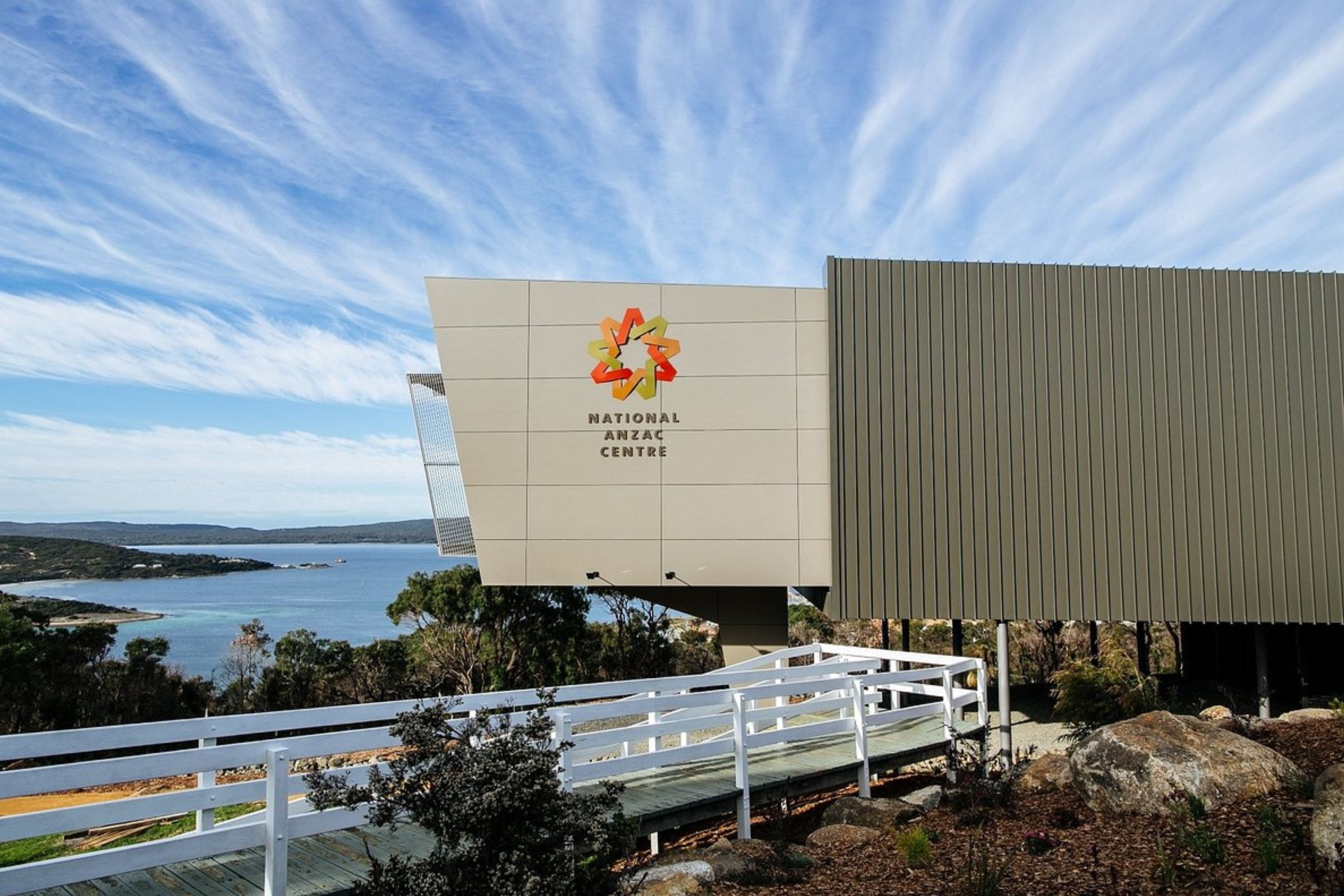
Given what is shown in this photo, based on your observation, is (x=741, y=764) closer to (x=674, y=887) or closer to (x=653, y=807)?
(x=653, y=807)

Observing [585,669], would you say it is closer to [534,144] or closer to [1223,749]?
[534,144]

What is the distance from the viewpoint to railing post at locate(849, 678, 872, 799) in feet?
32.8

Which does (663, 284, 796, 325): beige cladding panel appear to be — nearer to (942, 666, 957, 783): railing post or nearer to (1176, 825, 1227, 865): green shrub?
(942, 666, 957, 783): railing post

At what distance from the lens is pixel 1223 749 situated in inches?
295

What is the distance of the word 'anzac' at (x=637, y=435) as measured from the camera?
48.8 ft

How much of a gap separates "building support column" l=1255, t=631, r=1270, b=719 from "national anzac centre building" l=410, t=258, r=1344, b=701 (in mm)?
50

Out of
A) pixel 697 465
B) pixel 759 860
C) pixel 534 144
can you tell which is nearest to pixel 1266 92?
pixel 697 465

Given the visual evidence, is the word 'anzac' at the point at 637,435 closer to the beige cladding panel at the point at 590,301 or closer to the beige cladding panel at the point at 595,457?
the beige cladding panel at the point at 595,457

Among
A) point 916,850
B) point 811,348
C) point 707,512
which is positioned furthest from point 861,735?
point 811,348

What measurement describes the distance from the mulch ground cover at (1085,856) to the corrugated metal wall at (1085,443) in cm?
604

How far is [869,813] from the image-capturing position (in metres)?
8.42

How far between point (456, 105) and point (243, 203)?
5.34m

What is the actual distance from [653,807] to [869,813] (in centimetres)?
209

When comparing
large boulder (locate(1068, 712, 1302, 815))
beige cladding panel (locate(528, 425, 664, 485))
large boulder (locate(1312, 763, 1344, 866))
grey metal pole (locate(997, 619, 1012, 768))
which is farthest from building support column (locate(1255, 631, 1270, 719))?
beige cladding panel (locate(528, 425, 664, 485))
